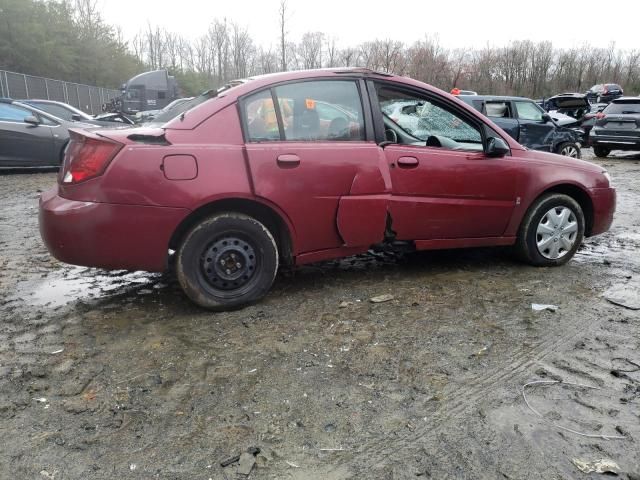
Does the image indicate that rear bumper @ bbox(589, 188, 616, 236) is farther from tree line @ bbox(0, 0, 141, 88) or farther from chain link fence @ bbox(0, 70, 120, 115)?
tree line @ bbox(0, 0, 141, 88)

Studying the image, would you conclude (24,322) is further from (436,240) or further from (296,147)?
(436,240)

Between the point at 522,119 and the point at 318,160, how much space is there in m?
8.99

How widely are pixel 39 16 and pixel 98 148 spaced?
3689 centimetres

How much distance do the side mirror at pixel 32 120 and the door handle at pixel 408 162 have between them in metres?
9.19

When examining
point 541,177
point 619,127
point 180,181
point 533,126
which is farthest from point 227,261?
point 619,127

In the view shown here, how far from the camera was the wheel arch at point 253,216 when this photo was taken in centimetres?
343

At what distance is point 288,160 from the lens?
352 cm

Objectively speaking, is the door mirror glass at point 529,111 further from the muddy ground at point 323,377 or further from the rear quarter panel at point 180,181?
the rear quarter panel at point 180,181

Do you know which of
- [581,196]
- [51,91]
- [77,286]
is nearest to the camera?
[77,286]

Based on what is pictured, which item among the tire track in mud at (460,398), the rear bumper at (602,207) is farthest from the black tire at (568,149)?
the tire track in mud at (460,398)

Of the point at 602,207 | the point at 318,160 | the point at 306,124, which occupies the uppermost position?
the point at 306,124

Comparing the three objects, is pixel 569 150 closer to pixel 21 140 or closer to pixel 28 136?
pixel 28 136

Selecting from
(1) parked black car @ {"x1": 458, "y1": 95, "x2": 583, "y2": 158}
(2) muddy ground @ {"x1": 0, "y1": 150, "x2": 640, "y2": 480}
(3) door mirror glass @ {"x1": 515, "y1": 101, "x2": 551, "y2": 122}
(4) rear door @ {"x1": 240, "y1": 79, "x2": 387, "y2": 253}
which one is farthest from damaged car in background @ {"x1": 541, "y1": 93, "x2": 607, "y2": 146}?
(4) rear door @ {"x1": 240, "y1": 79, "x2": 387, "y2": 253}

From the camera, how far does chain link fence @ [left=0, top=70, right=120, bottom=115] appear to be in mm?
22734
